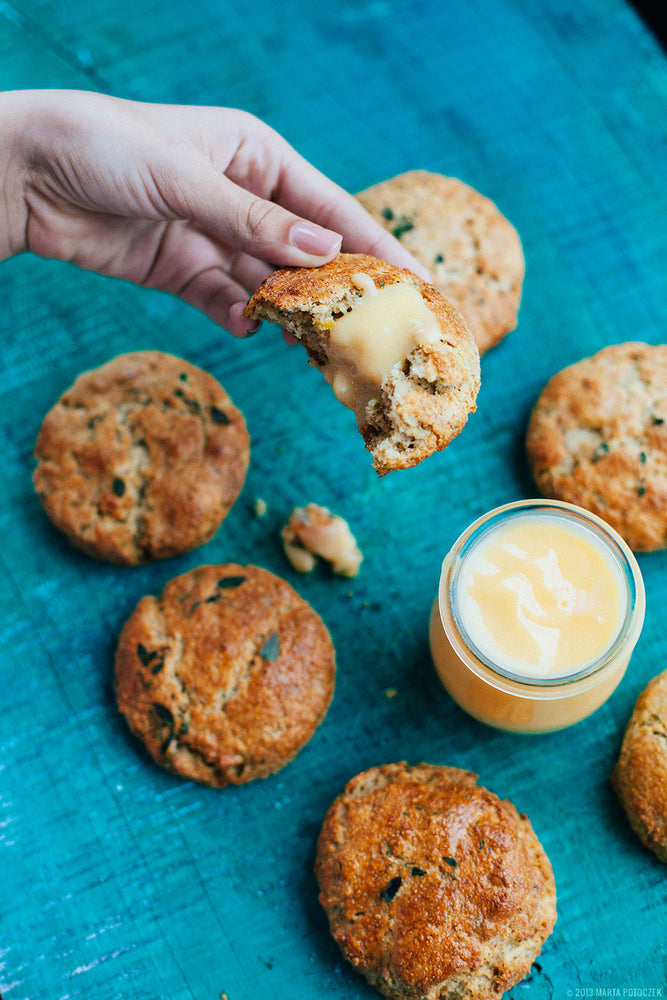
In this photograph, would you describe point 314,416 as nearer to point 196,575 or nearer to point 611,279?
point 196,575

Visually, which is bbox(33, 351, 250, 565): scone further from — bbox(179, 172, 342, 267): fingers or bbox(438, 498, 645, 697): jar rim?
bbox(438, 498, 645, 697): jar rim

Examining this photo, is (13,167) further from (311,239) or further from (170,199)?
(311,239)

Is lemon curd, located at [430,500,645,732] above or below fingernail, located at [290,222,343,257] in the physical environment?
below

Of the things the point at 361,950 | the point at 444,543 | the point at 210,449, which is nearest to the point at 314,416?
the point at 210,449

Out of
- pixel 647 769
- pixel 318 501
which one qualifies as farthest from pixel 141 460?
pixel 647 769

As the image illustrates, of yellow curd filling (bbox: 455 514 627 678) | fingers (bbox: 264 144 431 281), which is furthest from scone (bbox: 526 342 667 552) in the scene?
fingers (bbox: 264 144 431 281)
